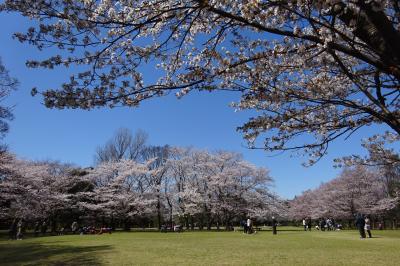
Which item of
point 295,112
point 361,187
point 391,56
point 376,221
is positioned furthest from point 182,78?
point 376,221

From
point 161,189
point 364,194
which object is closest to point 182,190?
point 161,189

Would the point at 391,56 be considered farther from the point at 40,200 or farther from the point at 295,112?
the point at 40,200

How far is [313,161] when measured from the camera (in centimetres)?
643

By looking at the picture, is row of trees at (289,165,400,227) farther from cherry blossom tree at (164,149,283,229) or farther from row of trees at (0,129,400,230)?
cherry blossom tree at (164,149,283,229)

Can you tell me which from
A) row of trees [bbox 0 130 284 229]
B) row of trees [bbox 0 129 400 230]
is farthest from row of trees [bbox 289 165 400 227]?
row of trees [bbox 0 130 284 229]

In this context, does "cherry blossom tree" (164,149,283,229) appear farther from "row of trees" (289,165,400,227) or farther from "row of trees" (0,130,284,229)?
"row of trees" (289,165,400,227)

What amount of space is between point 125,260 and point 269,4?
30.0 ft

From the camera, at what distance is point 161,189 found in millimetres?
48594

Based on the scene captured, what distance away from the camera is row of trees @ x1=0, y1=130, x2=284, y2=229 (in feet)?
147

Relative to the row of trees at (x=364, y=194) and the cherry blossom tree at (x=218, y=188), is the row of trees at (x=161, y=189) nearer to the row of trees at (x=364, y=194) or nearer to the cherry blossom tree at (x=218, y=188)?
the cherry blossom tree at (x=218, y=188)

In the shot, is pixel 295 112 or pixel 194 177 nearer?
pixel 295 112

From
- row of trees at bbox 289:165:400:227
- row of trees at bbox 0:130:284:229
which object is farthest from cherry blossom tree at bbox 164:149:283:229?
row of trees at bbox 289:165:400:227

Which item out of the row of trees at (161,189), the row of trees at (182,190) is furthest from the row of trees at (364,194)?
the row of trees at (161,189)

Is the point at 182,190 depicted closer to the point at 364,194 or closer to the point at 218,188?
the point at 218,188
